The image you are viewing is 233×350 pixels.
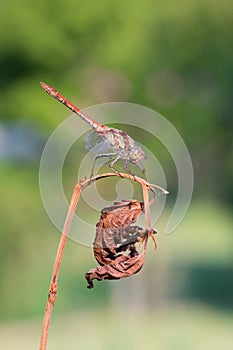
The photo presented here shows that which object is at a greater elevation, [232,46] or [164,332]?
[232,46]

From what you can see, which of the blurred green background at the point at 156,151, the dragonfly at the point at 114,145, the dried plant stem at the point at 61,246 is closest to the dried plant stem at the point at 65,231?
the dried plant stem at the point at 61,246

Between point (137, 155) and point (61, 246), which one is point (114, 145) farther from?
point (61, 246)

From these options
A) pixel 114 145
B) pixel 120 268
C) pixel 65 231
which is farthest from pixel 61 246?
pixel 114 145

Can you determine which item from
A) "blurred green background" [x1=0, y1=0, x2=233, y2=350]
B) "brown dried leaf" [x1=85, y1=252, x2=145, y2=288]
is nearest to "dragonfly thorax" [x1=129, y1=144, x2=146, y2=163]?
"brown dried leaf" [x1=85, y1=252, x2=145, y2=288]

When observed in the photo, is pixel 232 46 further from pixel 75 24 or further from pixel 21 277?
pixel 21 277

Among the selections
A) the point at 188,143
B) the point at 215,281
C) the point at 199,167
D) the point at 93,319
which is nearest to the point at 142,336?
the point at 93,319
